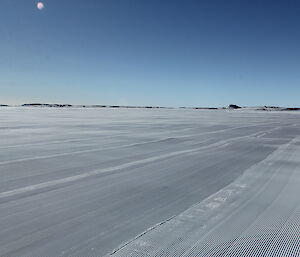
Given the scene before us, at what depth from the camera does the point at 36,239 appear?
277cm

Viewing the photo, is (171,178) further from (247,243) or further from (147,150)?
(147,150)

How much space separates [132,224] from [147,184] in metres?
1.58

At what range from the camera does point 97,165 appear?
6.09 metres

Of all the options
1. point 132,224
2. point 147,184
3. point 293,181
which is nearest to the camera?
point 132,224

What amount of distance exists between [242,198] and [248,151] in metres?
4.57

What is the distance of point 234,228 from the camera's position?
309 cm

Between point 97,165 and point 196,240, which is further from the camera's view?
point 97,165

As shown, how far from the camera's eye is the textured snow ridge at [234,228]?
2629 millimetres

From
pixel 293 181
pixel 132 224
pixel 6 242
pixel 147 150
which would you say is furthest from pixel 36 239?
pixel 147 150

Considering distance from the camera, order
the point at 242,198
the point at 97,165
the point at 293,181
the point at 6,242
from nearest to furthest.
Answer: the point at 6,242 < the point at 242,198 < the point at 293,181 < the point at 97,165

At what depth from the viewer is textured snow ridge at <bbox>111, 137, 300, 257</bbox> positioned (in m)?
2.63

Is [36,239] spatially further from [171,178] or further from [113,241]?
[171,178]

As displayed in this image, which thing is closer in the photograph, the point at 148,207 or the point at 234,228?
the point at 234,228

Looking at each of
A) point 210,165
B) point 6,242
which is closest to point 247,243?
point 6,242
